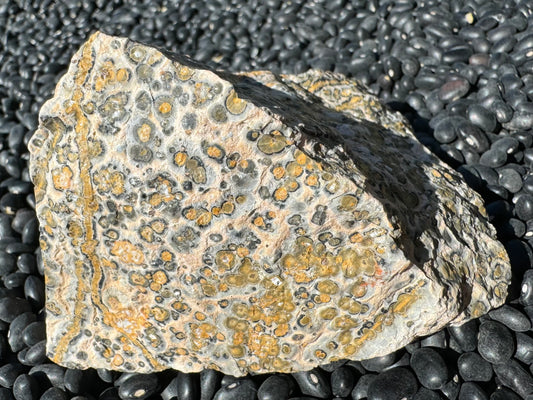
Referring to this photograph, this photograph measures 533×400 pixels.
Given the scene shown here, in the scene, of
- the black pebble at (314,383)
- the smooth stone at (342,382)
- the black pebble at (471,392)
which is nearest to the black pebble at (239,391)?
the black pebble at (314,383)

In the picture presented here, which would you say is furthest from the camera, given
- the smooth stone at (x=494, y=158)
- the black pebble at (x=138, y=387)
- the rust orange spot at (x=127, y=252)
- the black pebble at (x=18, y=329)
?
the smooth stone at (x=494, y=158)

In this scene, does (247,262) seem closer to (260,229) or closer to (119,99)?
(260,229)

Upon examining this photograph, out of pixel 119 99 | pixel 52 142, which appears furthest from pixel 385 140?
pixel 52 142

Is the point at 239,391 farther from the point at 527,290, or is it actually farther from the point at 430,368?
the point at 527,290

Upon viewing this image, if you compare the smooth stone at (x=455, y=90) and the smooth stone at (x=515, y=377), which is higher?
the smooth stone at (x=455, y=90)

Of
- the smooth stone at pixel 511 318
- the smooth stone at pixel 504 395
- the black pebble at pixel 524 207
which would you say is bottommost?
the smooth stone at pixel 504 395

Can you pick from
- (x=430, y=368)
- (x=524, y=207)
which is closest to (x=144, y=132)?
(x=430, y=368)

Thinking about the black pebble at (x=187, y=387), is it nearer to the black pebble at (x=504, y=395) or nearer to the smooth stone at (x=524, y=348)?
the black pebble at (x=504, y=395)

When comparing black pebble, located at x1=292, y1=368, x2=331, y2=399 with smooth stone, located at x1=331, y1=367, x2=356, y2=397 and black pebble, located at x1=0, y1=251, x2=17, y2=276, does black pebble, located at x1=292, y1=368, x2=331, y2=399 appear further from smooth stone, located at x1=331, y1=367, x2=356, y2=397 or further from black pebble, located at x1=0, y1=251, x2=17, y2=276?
black pebble, located at x1=0, y1=251, x2=17, y2=276
